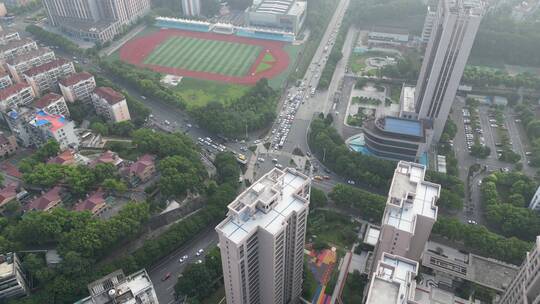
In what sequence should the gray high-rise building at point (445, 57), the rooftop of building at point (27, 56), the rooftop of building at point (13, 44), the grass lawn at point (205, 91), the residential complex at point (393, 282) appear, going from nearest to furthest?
1. the residential complex at point (393, 282)
2. the gray high-rise building at point (445, 57)
3. the rooftop of building at point (27, 56)
4. the grass lawn at point (205, 91)
5. the rooftop of building at point (13, 44)

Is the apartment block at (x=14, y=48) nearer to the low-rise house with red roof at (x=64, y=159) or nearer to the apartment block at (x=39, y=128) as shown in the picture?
the apartment block at (x=39, y=128)

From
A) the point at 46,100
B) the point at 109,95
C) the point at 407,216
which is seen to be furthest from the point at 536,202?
the point at 46,100

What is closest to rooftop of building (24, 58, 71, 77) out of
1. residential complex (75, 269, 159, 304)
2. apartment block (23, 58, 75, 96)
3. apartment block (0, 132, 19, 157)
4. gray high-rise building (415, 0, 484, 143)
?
apartment block (23, 58, 75, 96)

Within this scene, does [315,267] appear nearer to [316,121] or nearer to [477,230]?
[477,230]

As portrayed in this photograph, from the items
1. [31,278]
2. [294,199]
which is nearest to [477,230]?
[294,199]

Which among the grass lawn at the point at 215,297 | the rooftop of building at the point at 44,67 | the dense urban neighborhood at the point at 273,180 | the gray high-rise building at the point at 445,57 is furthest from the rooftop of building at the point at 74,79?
the gray high-rise building at the point at 445,57
